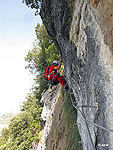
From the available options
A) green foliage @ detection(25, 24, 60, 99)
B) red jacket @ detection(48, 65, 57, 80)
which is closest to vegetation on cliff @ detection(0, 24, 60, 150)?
green foliage @ detection(25, 24, 60, 99)

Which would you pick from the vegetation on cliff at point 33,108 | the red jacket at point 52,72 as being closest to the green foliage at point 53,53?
the vegetation on cliff at point 33,108

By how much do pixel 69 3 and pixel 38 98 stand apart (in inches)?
536

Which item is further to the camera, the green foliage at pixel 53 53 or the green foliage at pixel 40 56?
the green foliage at pixel 40 56

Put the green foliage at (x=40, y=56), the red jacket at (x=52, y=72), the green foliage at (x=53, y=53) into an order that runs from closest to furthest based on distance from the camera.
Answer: the red jacket at (x=52, y=72), the green foliage at (x=53, y=53), the green foliage at (x=40, y=56)

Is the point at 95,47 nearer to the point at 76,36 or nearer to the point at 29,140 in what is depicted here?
the point at 76,36

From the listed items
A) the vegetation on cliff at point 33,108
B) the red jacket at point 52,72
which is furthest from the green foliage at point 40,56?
the red jacket at point 52,72

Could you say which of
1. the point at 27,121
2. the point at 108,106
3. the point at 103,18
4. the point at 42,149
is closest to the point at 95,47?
the point at 103,18

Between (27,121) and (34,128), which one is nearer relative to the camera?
(34,128)

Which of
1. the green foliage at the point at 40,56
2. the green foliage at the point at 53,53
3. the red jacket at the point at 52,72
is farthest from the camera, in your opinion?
the green foliage at the point at 40,56

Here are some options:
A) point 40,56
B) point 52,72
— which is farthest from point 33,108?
point 52,72

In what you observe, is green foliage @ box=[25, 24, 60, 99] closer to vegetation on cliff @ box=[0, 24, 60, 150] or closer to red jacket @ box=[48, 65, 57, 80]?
vegetation on cliff @ box=[0, 24, 60, 150]

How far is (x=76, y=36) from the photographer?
11.6ft

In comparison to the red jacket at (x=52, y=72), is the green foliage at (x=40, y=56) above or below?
above

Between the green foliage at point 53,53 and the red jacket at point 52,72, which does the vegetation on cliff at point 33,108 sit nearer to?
the green foliage at point 53,53
